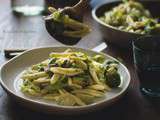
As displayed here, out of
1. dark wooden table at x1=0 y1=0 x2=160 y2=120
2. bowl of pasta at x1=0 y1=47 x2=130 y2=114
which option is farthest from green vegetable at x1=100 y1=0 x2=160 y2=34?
bowl of pasta at x1=0 y1=47 x2=130 y2=114

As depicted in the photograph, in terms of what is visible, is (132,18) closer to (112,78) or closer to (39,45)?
(39,45)

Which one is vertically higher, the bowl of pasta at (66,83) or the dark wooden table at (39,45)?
the bowl of pasta at (66,83)

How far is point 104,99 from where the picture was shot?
1.02 metres

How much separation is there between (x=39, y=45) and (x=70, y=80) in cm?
40

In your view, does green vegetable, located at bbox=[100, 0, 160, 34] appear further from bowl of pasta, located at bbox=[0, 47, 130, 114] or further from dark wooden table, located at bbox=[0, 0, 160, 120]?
bowl of pasta, located at bbox=[0, 47, 130, 114]

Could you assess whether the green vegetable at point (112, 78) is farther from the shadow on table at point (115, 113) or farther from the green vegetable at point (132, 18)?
the green vegetable at point (132, 18)

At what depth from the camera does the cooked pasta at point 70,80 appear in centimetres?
102

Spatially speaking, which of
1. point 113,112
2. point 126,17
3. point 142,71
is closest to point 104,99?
point 113,112

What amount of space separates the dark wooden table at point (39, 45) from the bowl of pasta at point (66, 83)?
3 cm

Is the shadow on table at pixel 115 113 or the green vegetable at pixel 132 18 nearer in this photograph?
the shadow on table at pixel 115 113

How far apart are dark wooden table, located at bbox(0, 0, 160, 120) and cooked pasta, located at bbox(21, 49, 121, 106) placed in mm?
44

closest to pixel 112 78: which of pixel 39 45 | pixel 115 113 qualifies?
pixel 115 113

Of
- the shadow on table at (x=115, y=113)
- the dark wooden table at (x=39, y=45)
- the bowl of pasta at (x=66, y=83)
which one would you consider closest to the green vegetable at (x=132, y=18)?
the dark wooden table at (x=39, y=45)

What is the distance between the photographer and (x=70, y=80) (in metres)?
1.04
